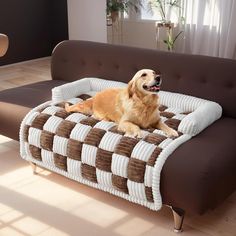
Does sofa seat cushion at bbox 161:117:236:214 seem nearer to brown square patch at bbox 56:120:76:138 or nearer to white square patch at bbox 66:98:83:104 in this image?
brown square patch at bbox 56:120:76:138

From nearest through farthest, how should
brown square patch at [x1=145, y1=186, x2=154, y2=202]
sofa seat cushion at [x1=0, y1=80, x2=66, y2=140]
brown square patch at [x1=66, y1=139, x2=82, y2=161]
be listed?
brown square patch at [x1=145, y1=186, x2=154, y2=202] → brown square patch at [x1=66, y1=139, x2=82, y2=161] → sofa seat cushion at [x1=0, y1=80, x2=66, y2=140]

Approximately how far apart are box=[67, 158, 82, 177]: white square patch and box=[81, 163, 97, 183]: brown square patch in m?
0.03

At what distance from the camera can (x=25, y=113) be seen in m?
2.41

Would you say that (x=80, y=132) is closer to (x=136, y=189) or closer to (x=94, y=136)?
(x=94, y=136)

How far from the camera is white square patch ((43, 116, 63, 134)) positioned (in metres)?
2.19

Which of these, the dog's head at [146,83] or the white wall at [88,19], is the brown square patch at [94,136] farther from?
the white wall at [88,19]

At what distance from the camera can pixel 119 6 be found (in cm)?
554

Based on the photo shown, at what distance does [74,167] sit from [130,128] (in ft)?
1.29

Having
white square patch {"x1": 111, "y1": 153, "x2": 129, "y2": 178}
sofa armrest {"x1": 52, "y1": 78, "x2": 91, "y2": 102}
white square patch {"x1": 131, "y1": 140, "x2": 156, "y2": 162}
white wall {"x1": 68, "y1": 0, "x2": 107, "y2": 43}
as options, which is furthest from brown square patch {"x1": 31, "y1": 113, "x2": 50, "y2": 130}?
white wall {"x1": 68, "y1": 0, "x2": 107, "y2": 43}

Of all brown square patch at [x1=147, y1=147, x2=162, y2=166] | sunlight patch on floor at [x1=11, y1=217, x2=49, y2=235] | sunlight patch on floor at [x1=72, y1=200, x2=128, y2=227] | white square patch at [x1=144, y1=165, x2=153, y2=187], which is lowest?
sunlight patch on floor at [x1=11, y1=217, x2=49, y2=235]

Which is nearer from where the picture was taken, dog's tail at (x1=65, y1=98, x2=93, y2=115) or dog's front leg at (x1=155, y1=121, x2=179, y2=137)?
dog's front leg at (x1=155, y1=121, x2=179, y2=137)

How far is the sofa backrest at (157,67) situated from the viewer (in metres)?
2.31

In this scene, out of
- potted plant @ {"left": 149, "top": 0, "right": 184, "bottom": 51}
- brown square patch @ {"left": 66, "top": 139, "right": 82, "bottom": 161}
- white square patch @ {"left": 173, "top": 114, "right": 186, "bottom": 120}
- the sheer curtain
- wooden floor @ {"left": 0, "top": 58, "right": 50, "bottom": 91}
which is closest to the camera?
brown square patch @ {"left": 66, "top": 139, "right": 82, "bottom": 161}

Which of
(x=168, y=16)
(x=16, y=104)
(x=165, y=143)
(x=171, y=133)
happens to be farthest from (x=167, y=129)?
(x=168, y=16)
